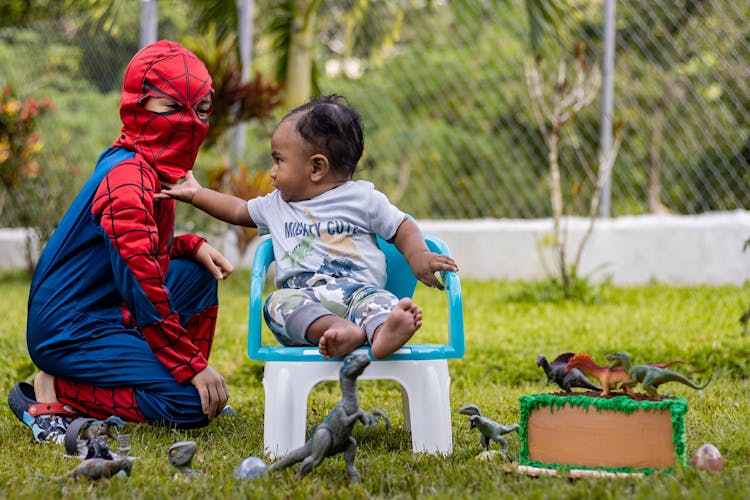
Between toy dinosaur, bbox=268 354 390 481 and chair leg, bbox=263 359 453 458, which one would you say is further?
chair leg, bbox=263 359 453 458

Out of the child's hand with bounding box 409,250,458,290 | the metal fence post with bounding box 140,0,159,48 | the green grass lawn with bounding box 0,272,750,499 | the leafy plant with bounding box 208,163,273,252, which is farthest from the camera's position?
the metal fence post with bounding box 140,0,159,48

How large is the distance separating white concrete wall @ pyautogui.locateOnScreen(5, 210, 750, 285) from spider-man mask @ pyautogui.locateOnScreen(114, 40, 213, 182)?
353 centimetres

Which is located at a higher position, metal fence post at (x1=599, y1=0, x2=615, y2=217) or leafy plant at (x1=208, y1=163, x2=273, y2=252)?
metal fence post at (x1=599, y1=0, x2=615, y2=217)

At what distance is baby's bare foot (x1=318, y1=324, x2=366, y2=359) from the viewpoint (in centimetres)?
247

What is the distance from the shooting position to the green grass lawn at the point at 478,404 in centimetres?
213

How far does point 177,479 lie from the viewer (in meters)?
2.25

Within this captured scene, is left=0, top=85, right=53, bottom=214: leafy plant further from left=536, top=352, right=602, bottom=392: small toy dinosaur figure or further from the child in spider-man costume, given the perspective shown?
left=536, top=352, right=602, bottom=392: small toy dinosaur figure

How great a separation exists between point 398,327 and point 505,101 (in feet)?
18.5

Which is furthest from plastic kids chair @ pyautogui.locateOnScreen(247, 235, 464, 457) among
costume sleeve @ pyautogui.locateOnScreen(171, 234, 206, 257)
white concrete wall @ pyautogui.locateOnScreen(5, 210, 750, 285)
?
white concrete wall @ pyautogui.locateOnScreen(5, 210, 750, 285)

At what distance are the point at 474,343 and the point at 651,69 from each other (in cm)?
331

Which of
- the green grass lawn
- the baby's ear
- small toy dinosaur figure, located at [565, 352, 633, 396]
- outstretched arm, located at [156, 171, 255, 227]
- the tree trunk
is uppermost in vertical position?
the tree trunk

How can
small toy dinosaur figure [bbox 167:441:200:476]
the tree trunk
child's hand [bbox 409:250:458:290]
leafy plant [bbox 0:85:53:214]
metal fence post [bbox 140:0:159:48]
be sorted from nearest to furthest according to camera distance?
small toy dinosaur figure [bbox 167:441:200:476]
child's hand [bbox 409:250:458:290]
the tree trunk
metal fence post [bbox 140:0:159:48]
leafy plant [bbox 0:85:53:214]

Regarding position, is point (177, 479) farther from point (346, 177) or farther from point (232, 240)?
point (232, 240)

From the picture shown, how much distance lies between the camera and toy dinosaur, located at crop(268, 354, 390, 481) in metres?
2.18
